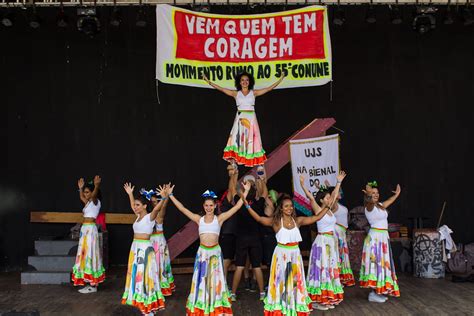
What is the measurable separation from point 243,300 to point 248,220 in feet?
3.76

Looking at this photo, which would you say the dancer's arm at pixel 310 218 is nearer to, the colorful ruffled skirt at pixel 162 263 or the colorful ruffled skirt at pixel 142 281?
the colorful ruffled skirt at pixel 142 281

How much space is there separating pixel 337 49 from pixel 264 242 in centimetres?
427

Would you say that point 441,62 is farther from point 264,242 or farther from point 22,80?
point 22,80

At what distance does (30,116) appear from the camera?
975 centimetres

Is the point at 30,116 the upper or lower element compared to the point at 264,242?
upper

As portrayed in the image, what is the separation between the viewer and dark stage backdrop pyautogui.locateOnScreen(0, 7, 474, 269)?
9.75 meters

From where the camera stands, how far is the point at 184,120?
32.4 feet

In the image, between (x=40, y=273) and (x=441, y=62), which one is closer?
(x=40, y=273)

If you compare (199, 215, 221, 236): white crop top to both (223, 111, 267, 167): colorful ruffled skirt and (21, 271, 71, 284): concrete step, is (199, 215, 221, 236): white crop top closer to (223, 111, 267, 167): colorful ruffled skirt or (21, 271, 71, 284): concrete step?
(223, 111, 267, 167): colorful ruffled skirt

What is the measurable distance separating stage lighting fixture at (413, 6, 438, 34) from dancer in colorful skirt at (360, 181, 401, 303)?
108 inches

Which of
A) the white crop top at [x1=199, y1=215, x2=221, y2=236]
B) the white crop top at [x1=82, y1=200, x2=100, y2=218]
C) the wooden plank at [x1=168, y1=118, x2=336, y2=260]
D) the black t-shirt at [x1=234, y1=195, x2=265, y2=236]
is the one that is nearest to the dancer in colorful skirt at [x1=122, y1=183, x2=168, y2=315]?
the white crop top at [x1=199, y1=215, x2=221, y2=236]

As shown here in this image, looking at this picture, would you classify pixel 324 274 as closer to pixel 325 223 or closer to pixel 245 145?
pixel 325 223

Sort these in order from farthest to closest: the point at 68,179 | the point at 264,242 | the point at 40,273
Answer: the point at 68,179 < the point at 40,273 < the point at 264,242

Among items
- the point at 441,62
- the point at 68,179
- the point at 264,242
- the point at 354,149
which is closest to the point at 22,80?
the point at 68,179
